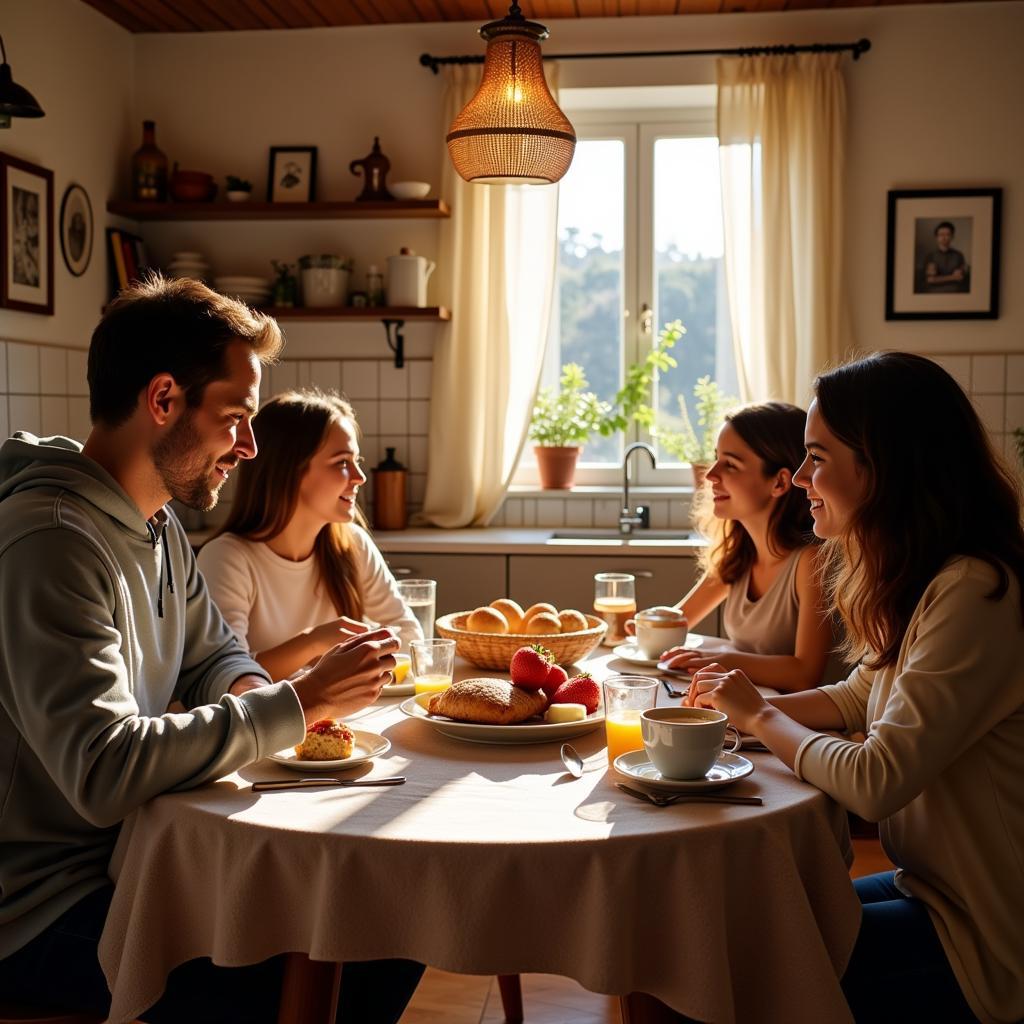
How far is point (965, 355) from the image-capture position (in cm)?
399

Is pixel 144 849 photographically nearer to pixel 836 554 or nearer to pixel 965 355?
pixel 836 554

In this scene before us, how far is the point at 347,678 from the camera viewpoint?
1542mm

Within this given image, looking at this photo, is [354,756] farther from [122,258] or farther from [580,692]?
[122,258]

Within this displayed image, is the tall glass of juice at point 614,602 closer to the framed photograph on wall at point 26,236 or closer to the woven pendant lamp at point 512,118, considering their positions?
the woven pendant lamp at point 512,118

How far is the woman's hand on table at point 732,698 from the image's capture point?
5.25 ft

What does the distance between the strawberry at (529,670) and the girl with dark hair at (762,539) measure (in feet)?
1.91

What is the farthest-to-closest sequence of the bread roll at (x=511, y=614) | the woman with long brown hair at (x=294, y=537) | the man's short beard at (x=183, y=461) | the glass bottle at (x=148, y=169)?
the glass bottle at (x=148, y=169) → the woman with long brown hair at (x=294, y=537) → the bread roll at (x=511, y=614) → the man's short beard at (x=183, y=461)

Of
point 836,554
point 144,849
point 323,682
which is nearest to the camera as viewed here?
point 144,849

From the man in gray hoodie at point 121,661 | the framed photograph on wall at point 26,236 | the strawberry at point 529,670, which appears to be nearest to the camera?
the man in gray hoodie at point 121,661

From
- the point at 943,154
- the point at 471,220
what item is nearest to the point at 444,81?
the point at 471,220

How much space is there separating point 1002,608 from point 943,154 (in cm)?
302

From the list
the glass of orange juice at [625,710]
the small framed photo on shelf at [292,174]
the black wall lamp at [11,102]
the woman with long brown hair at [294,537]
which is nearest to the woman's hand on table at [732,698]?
the glass of orange juice at [625,710]

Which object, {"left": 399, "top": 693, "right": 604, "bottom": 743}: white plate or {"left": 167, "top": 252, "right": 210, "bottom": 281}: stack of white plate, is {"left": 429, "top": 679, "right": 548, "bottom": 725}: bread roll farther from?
{"left": 167, "top": 252, "right": 210, "bottom": 281}: stack of white plate

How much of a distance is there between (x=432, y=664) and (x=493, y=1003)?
0.94 meters
